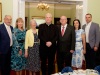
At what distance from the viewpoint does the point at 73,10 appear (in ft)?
37.8

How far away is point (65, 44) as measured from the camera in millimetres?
4414

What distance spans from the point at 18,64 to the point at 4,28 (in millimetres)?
810

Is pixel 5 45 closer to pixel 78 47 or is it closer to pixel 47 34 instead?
pixel 47 34

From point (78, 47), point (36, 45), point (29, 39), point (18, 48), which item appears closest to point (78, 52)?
point (78, 47)

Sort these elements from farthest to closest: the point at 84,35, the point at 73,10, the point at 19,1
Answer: the point at 73,10 < the point at 19,1 < the point at 84,35

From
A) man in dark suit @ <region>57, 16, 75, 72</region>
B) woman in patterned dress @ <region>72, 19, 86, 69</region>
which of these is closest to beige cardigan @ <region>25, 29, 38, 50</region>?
man in dark suit @ <region>57, 16, 75, 72</region>

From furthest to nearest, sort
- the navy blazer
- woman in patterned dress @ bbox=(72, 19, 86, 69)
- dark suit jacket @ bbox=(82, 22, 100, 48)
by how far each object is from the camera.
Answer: dark suit jacket @ bbox=(82, 22, 100, 48) → woman in patterned dress @ bbox=(72, 19, 86, 69) → the navy blazer

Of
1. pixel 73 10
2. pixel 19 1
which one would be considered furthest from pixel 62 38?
pixel 73 10

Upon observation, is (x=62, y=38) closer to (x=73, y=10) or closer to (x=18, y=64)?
(x=18, y=64)

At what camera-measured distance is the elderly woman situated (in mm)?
4391

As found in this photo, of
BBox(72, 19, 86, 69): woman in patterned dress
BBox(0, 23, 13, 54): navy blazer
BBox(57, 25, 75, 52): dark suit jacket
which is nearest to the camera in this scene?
BBox(0, 23, 13, 54): navy blazer

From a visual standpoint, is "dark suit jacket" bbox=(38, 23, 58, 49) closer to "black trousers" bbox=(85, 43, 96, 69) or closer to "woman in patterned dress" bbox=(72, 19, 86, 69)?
"woman in patterned dress" bbox=(72, 19, 86, 69)

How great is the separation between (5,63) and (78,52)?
157 centimetres

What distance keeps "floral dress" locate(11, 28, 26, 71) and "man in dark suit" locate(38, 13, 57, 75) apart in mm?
408
